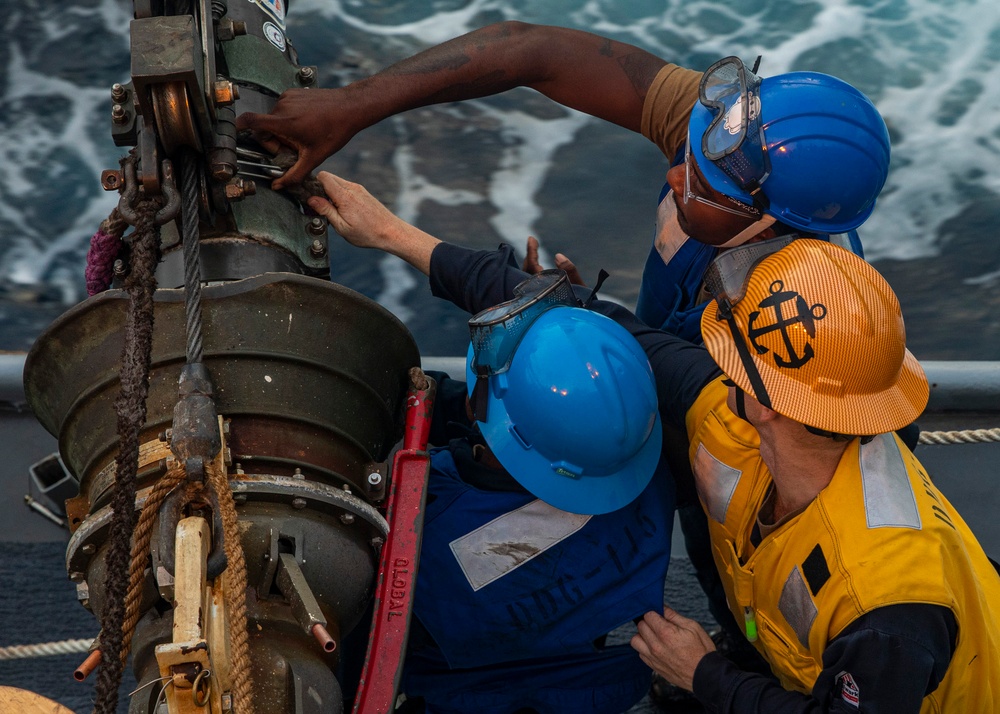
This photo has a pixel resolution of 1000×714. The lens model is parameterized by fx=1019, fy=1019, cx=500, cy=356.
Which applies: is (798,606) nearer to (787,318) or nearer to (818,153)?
(787,318)

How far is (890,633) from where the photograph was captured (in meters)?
1.59

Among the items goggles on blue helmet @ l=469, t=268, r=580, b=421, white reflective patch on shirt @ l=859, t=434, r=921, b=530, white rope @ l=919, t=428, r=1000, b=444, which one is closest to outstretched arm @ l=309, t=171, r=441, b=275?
goggles on blue helmet @ l=469, t=268, r=580, b=421

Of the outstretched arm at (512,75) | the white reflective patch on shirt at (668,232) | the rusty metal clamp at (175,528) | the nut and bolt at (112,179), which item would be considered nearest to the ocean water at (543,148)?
the outstretched arm at (512,75)

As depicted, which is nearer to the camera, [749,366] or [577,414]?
[749,366]

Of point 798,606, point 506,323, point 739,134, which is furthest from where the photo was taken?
point 739,134

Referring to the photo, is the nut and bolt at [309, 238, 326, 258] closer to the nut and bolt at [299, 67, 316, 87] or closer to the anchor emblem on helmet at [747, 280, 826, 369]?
the nut and bolt at [299, 67, 316, 87]

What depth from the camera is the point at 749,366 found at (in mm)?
1812

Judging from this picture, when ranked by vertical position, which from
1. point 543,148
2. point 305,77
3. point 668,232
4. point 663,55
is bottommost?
point 543,148

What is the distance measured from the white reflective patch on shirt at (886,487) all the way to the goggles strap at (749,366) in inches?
8.3

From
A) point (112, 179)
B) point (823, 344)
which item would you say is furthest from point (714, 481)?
point (112, 179)

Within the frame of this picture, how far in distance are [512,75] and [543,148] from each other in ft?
11.9

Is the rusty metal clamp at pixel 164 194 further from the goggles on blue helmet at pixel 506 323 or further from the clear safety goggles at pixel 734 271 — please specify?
the clear safety goggles at pixel 734 271

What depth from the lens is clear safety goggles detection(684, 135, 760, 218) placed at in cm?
230

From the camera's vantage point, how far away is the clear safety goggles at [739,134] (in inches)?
88.0
